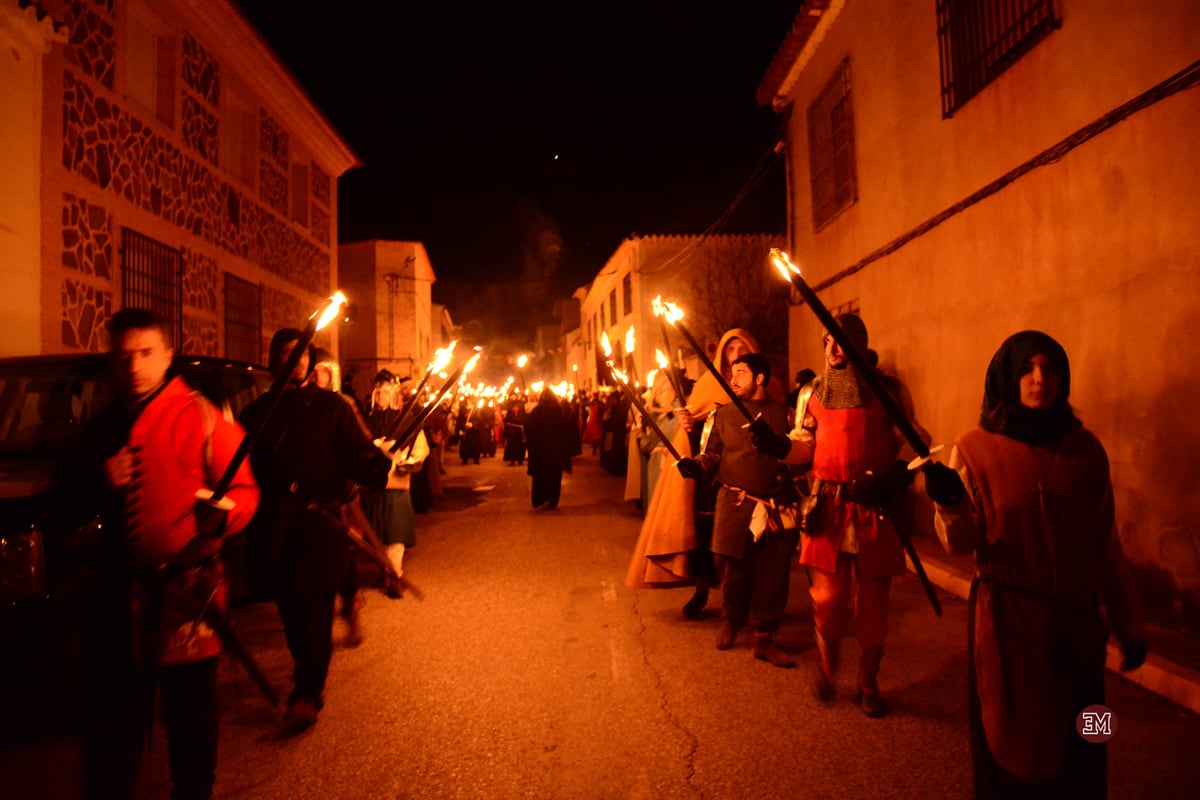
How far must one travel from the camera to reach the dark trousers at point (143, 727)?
2660 millimetres

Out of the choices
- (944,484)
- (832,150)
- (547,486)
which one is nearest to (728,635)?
(944,484)

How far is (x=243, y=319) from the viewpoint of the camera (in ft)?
45.4

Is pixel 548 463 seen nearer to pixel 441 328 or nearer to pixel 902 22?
pixel 902 22

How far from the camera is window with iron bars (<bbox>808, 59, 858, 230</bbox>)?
10.9 m

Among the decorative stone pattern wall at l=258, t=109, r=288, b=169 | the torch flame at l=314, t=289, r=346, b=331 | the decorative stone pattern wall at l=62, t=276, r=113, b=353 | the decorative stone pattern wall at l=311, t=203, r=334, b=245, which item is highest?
the decorative stone pattern wall at l=258, t=109, r=288, b=169

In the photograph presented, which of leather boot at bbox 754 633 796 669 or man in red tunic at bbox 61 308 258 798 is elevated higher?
man in red tunic at bbox 61 308 258 798

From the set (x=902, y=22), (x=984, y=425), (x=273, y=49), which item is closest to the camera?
(x=984, y=425)

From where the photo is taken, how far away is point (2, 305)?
7.96 metres

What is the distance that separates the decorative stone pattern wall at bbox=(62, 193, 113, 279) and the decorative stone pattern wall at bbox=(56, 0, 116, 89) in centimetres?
164

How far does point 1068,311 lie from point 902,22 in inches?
186

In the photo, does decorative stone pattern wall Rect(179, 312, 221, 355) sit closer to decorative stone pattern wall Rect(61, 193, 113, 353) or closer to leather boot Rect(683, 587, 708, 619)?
decorative stone pattern wall Rect(61, 193, 113, 353)

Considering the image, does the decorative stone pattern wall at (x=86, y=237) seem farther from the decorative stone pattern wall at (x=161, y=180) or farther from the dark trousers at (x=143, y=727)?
the dark trousers at (x=143, y=727)

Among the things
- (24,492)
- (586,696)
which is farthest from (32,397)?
(586,696)

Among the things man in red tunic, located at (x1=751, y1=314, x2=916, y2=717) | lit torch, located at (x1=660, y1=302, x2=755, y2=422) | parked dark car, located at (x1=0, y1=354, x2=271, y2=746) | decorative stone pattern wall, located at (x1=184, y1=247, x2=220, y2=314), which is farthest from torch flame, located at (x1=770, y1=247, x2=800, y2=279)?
decorative stone pattern wall, located at (x1=184, y1=247, x2=220, y2=314)
